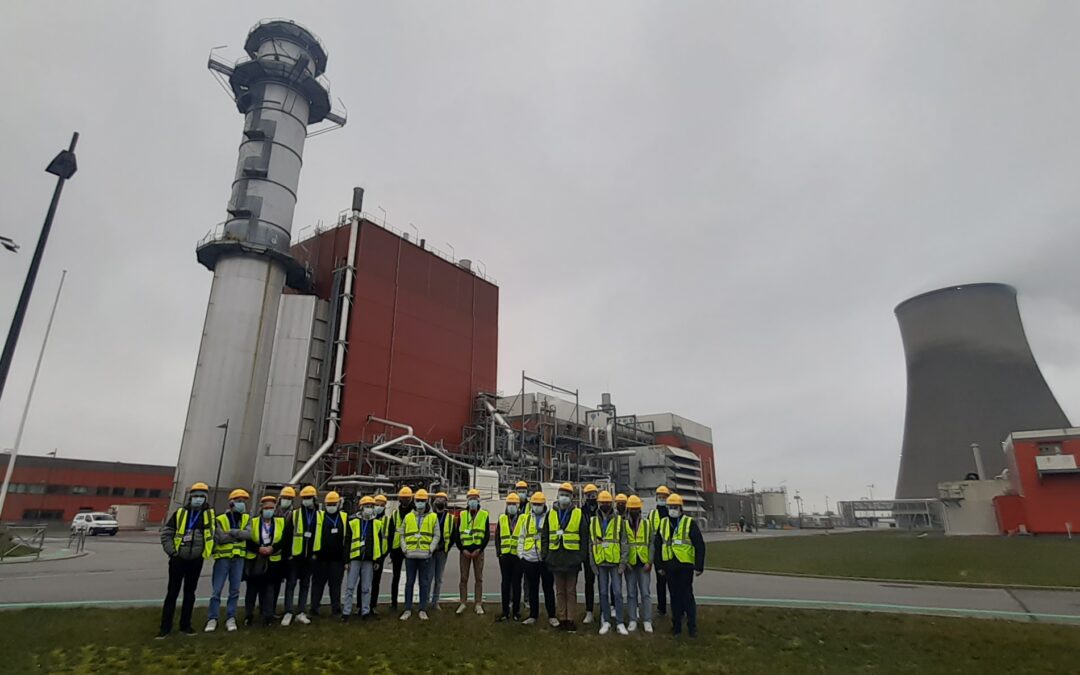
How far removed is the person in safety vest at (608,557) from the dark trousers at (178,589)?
17.8 ft

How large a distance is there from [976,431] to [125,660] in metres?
55.8

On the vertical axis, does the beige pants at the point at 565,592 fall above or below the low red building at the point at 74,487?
below

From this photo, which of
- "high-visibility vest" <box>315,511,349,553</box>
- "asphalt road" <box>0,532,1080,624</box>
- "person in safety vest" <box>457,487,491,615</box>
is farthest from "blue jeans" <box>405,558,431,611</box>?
"asphalt road" <box>0,532,1080,624</box>

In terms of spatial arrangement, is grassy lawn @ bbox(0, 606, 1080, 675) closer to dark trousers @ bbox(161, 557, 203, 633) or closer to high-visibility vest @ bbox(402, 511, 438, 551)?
dark trousers @ bbox(161, 557, 203, 633)

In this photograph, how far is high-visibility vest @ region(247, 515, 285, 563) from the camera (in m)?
8.37

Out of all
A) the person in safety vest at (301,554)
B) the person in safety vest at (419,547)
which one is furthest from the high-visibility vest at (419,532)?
the person in safety vest at (301,554)

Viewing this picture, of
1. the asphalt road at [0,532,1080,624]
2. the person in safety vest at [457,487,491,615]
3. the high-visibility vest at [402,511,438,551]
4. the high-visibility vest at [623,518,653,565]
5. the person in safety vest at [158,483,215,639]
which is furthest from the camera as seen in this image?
the asphalt road at [0,532,1080,624]

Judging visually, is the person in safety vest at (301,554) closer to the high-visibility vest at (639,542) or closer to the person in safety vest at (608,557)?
the person in safety vest at (608,557)

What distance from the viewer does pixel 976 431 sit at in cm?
4612

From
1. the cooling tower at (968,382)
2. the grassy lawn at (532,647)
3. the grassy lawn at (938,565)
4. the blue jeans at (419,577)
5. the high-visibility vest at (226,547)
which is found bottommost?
the grassy lawn at (532,647)

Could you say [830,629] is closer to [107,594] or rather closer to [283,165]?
[107,594]

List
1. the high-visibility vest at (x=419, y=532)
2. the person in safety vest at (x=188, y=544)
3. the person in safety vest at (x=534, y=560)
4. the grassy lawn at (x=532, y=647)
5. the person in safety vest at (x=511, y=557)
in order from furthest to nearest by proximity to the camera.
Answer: the high-visibility vest at (x=419, y=532), the person in safety vest at (x=511, y=557), the person in safety vest at (x=534, y=560), the person in safety vest at (x=188, y=544), the grassy lawn at (x=532, y=647)

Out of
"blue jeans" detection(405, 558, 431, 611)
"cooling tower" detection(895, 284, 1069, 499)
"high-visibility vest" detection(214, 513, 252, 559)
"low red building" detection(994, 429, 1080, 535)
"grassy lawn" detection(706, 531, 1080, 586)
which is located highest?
"cooling tower" detection(895, 284, 1069, 499)

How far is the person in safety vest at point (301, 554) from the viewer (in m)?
8.55
